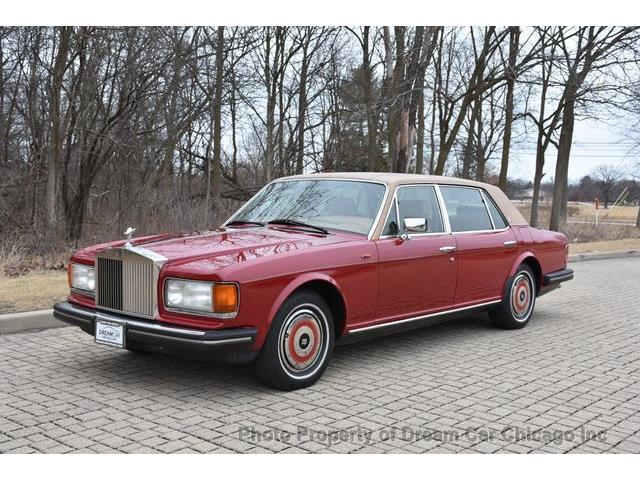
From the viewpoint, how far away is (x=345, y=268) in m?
5.40

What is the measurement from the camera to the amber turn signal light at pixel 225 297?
4602 mm

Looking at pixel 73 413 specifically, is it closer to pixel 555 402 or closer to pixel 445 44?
pixel 555 402

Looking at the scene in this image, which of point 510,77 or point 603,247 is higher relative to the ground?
point 510,77

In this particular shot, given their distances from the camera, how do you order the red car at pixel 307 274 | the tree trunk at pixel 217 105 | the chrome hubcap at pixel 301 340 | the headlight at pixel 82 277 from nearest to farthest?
1. the red car at pixel 307 274
2. the chrome hubcap at pixel 301 340
3. the headlight at pixel 82 277
4. the tree trunk at pixel 217 105

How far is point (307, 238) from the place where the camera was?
5.57 meters

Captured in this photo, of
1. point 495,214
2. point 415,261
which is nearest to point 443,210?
point 415,261

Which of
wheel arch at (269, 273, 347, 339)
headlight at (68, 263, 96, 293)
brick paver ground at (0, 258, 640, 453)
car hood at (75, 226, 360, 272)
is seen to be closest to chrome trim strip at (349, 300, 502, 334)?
wheel arch at (269, 273, 347, 339)

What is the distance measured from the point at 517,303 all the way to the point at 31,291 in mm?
5745

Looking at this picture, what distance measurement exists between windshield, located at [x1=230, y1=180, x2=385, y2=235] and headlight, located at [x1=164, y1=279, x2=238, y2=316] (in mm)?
1572

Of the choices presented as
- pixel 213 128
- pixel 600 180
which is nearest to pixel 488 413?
pixel 213 128

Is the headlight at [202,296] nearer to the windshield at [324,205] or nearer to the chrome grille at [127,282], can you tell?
the chrome grille at [127,282]

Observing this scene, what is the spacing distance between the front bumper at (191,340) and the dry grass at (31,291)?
2.92 m

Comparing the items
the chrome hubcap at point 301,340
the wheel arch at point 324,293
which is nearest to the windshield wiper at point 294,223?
the wheel arch at point 324,293

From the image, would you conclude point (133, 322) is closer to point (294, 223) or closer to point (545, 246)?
point (294, 223)
